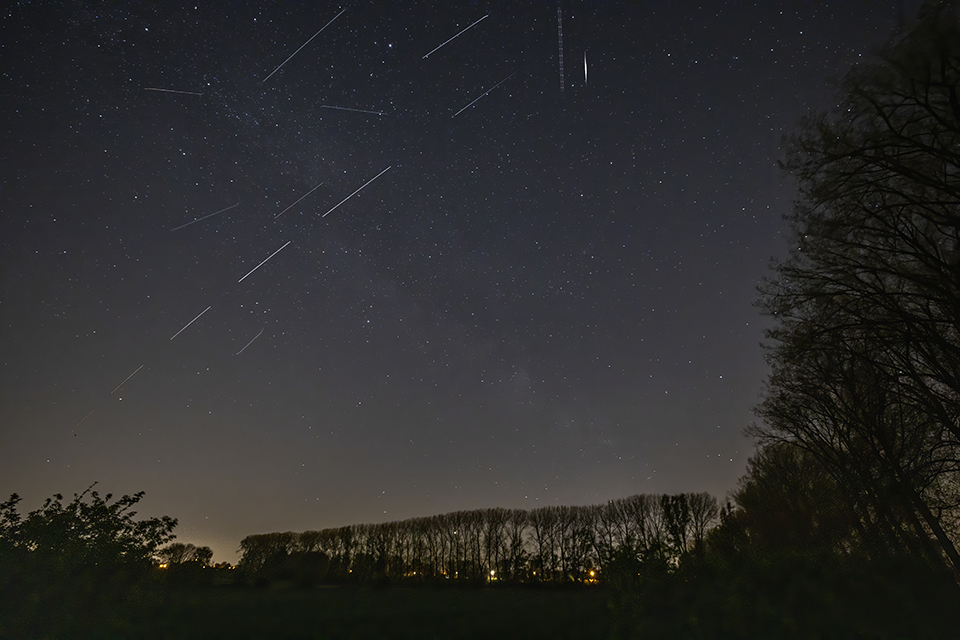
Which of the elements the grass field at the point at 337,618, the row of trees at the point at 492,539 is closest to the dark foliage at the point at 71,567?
the grass field at the point at 337,618

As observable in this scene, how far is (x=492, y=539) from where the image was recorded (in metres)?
51.8

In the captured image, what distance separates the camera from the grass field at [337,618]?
8.71m

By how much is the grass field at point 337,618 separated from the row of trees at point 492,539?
3290 centimetres

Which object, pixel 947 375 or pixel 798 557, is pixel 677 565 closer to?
pixel 798 557

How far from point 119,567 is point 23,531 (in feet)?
4.25

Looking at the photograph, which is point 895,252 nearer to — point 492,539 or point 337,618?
point 337,618

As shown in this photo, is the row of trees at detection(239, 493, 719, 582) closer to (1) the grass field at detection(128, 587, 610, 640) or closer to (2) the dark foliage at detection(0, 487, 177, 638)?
(1) the grass field at detection(128, 587, 610, 640)

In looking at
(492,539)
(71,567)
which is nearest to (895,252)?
(71,567)

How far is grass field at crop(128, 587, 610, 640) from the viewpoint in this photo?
28.6ft

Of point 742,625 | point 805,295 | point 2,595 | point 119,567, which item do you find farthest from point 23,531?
point 805,295

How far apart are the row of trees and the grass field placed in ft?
108

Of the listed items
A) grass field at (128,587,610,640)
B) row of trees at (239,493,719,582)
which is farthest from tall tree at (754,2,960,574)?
row of trees at (239,493,719,582)

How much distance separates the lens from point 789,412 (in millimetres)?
17156

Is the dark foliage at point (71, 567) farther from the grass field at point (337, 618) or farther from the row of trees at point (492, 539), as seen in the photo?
the row of trees at point (492, 539)
